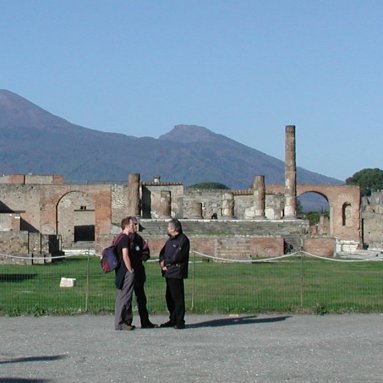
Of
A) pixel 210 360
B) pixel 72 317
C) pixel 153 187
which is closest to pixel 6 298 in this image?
pixel 72 317

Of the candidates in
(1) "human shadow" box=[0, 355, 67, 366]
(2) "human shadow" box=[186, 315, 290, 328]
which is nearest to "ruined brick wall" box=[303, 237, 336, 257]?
(2) "human shadow" box=[186, 315, 290, 328]

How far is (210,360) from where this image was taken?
11.8 metres

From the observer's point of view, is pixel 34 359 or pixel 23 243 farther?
pixel 23 243

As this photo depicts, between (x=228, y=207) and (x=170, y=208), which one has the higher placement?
(x=228, y=207)

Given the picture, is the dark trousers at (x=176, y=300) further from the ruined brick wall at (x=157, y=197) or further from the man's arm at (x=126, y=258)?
the ruined brick wall at (x=157, y=197)

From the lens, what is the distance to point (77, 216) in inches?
2884

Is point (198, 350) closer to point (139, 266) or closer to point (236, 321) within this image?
point (139, 266)

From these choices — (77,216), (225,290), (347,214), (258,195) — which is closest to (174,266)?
(225,290)

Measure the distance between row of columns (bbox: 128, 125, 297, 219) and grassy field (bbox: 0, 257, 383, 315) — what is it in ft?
85.7

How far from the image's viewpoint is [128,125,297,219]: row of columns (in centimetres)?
5878

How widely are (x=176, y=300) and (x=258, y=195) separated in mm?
47117

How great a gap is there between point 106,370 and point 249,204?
58800 millimetres

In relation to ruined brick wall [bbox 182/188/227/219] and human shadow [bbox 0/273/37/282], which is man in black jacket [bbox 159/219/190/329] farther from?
ruined brick wall [bbox 182/188/227/219]

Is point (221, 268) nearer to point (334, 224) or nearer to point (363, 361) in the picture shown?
point (363, 361)
